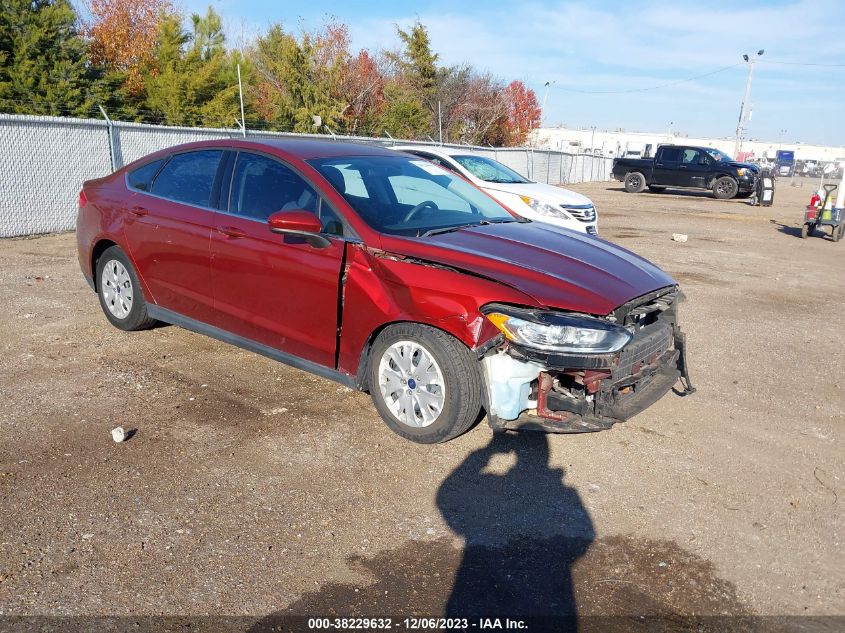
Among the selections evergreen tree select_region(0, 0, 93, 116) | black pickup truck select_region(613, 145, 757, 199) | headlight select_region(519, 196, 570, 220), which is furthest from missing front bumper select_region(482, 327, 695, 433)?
black pickup truck select_region(613, 145, 757, 199)

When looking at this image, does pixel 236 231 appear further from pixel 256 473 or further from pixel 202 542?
pixel 202 542

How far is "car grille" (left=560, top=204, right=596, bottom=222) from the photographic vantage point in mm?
10277

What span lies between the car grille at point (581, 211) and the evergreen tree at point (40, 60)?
19.3 m

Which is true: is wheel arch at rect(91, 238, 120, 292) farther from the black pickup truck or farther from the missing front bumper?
the black pickup truck

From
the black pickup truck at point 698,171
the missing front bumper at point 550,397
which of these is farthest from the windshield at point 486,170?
the black pickup truck at point 698,171

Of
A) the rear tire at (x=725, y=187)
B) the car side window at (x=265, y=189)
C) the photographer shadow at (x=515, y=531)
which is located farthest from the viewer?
the rear tire at (x=725, y=187)

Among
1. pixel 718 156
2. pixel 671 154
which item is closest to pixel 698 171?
pixel 718 156

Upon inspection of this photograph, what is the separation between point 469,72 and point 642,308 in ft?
142

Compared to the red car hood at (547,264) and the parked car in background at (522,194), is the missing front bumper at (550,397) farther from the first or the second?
the parked car in background at (522,194)

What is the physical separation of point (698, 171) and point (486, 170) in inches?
705

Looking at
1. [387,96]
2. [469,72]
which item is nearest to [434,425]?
[387,96]

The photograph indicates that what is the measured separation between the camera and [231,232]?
15.8 ft

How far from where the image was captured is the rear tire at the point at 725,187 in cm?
2586

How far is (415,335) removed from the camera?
3932 mm
